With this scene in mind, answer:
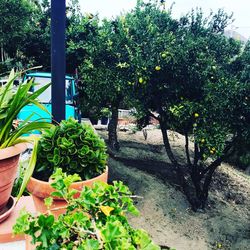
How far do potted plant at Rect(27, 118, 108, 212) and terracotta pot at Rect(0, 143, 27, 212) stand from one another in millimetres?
148

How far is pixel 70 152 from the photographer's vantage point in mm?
1949

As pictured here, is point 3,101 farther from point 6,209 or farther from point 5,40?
point 5,40

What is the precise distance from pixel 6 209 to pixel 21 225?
34.6 inches

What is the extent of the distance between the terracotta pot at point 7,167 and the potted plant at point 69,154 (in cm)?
15

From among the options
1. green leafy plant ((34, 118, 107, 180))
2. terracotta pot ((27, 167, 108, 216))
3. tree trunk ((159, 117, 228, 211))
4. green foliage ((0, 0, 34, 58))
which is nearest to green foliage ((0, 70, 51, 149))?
green leafy plant ((34, 118, 107, 180))

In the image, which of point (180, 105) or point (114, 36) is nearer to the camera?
point (180, 105)

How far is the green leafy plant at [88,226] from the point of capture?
3.15 ft

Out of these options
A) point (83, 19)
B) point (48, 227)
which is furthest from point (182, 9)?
point (48, 227)

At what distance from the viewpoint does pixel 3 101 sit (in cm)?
188

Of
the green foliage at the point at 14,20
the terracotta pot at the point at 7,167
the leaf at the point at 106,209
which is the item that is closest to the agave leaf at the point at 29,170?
the terracotta pot at the point at 7,167

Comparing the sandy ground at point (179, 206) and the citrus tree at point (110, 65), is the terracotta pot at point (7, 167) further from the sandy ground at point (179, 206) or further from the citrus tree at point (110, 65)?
the citrus tree at point (110, 65)

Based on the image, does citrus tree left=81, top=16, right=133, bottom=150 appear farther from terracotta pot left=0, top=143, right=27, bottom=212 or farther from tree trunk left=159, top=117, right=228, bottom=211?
terracotta pot left=0, top=143, right=27, bottom=212

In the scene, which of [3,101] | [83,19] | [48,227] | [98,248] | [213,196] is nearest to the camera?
[98,248]

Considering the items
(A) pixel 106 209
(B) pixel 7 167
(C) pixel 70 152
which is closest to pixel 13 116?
(B) pixel 7 167
